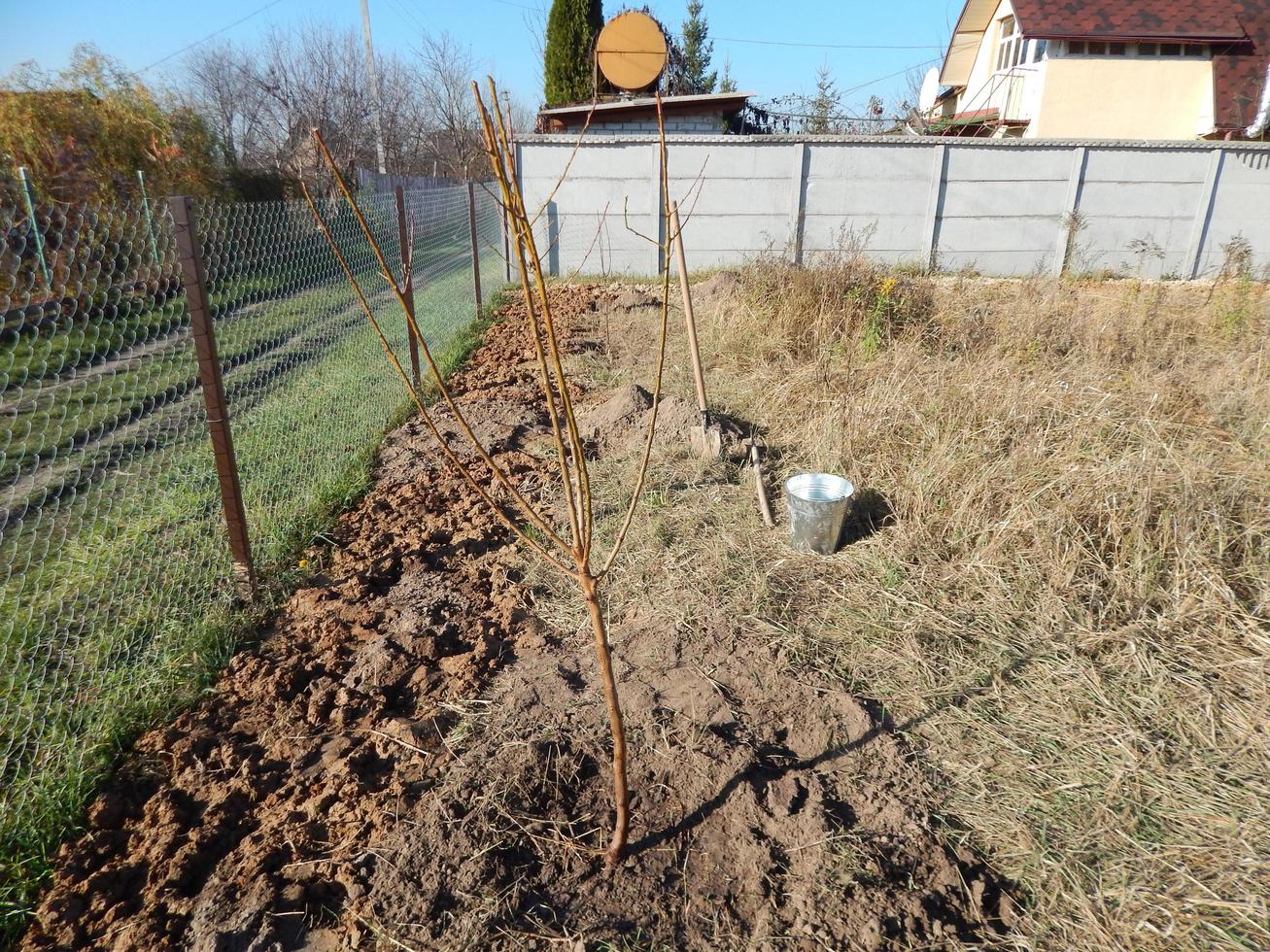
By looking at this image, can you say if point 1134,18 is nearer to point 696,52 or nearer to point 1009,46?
point 1009,46

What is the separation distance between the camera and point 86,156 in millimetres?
9273

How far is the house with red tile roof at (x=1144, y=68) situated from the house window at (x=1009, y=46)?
356 mm

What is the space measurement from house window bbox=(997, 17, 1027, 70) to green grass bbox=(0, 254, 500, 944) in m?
18.4

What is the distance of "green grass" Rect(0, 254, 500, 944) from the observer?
6.81 ft

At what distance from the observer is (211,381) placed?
278 centimetres

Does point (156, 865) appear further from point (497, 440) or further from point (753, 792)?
point (497, 440)

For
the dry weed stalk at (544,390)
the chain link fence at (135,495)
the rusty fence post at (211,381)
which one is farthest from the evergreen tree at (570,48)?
the dry weed stalk at (544,390)

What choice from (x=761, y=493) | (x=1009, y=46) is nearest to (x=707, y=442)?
(x=761, y=493)

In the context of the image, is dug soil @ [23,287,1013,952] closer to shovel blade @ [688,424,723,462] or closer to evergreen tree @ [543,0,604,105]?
shovel blade @ [688,424,723,462]

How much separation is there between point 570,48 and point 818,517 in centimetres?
1849

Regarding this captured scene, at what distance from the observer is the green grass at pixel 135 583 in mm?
2074

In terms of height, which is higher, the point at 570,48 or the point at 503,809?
the point at 570,48

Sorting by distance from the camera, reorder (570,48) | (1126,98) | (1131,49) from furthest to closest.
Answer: (570,48), (1126,98), (1131,49)

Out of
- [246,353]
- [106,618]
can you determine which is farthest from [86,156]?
[106,618]
